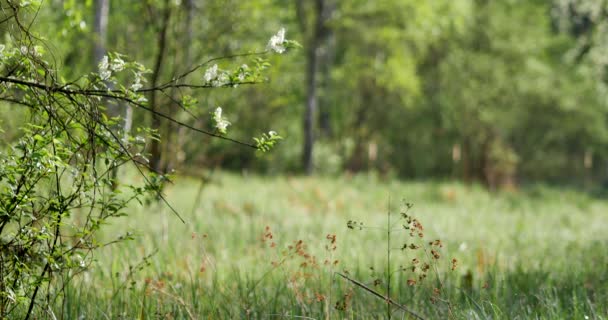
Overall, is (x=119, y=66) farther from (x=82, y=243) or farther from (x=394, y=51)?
(x=394, y=51)

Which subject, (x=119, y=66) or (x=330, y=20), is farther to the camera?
(x=330, y=20)

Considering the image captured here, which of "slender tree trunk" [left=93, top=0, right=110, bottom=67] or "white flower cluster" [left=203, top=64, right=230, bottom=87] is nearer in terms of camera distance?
"white flower cluster" [left=203, top=64, right=230, bottom=87]

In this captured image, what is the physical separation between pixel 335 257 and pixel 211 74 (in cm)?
294

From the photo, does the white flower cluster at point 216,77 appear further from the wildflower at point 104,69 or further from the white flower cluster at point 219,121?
the wildflower at point 104,69

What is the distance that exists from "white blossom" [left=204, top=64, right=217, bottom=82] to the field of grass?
56 cm

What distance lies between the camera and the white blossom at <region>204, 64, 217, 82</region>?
100 inches

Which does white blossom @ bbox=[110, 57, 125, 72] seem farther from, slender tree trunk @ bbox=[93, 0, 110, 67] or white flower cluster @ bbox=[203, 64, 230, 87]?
slender tree trunk @ bbox=[93, 0, 110, 67]

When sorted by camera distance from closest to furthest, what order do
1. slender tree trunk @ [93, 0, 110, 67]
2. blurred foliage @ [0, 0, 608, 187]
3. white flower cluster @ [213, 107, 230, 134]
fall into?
white flower cluster @ [213, 107, 230, 134]
slender tree trunk @ [93, 0, 110, 67]
blurred foliage @ [0, 0, 608, 187]

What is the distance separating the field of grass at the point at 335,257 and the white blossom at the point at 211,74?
0.56 metres

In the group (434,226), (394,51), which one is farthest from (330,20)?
(434,226)

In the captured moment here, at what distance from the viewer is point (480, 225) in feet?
29.8

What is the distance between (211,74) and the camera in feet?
8.43

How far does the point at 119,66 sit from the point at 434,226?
6.45 meters

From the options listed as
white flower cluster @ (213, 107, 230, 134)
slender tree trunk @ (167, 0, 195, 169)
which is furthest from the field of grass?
slender tree trunk @ (167, 0, 195, 169)
